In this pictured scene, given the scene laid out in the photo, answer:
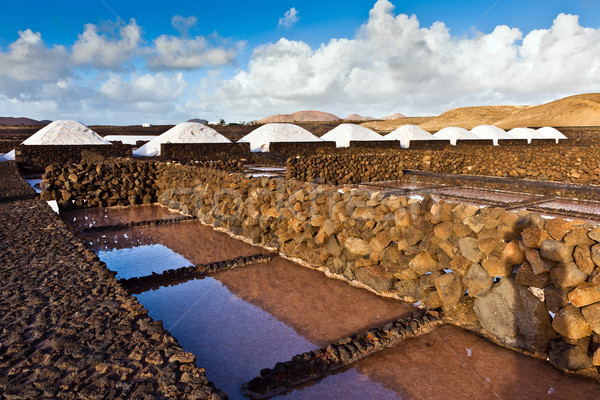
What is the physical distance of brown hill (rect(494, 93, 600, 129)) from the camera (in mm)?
66875

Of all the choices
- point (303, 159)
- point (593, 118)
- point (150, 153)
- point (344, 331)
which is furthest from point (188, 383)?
point (593, 118)

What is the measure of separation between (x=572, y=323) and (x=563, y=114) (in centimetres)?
8279

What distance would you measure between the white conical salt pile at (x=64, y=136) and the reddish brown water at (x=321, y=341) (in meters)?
25.3

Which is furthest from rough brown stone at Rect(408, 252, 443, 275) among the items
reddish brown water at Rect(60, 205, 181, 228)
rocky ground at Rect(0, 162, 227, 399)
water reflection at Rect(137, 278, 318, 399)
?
reddish brown water at Rect(60, 205, 181, 228)

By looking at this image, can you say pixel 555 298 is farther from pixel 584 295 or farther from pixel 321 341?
pixel 321 341

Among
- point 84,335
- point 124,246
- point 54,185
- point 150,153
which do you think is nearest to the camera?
point 84,335

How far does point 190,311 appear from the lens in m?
4.34

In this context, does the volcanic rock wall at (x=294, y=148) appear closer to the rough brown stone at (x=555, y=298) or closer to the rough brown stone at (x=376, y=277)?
the rough brown stone at (x=376, y=277)

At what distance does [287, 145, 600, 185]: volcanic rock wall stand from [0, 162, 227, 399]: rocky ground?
1094 centimetres

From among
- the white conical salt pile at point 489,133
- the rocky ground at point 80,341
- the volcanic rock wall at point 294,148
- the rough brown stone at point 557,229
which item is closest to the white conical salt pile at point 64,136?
the volcanic rock wall at point 294,148

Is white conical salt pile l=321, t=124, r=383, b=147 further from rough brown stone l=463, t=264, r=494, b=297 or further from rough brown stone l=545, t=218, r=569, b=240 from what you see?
rough brown stone l=545, t=218, r=569, b=240

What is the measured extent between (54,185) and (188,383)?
9.86 m

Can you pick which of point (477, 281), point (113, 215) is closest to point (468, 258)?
point (477, 281)

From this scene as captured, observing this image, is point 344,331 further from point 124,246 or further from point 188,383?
point 124,246
